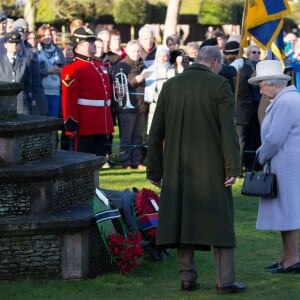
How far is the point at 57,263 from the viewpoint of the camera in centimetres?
961

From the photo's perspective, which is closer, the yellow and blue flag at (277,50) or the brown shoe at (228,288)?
the brown shoe at (228,288)

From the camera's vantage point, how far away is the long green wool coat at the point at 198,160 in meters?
9.12

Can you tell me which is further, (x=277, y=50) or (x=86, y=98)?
(x=277, y=50)

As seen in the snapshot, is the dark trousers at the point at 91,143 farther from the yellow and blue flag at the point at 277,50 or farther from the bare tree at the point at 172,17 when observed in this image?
the bare tree at the point at 172,17

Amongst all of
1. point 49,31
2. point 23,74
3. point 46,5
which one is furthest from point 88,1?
point 23,74

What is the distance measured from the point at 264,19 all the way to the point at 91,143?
109 inches

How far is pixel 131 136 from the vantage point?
733 inches

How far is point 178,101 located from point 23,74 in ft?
26.1

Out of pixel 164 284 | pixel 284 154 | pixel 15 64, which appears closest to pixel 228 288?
pixel 164 284

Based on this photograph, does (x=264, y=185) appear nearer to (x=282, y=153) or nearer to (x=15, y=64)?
(x=282, y=153)

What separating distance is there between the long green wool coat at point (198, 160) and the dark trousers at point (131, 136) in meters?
9.01

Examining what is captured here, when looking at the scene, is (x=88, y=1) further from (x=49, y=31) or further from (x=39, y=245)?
(x=39, y=245)

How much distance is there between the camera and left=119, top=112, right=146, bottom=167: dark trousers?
725 inches

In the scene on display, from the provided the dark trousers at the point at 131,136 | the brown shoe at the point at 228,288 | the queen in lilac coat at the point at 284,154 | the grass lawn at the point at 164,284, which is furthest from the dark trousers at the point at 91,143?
the brown shoe at the point at 228,288
